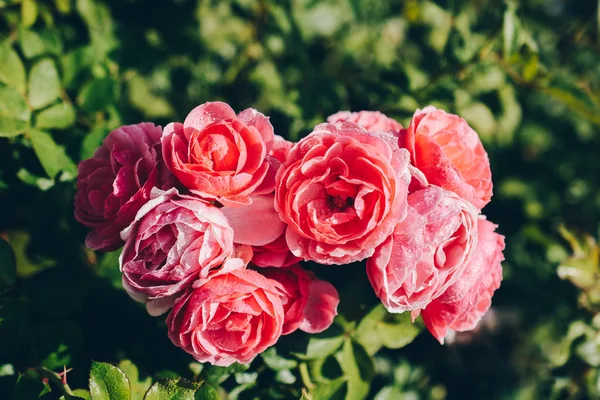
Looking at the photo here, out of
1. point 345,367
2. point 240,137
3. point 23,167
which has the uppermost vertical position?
point 240,137

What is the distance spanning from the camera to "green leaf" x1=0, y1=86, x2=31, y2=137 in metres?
1.24

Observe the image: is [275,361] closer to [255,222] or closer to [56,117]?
[255,222]

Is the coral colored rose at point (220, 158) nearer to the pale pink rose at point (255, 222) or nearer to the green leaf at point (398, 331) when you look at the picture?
the pale pink rose at point (255, 222)

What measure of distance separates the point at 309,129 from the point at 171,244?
0.69 metres

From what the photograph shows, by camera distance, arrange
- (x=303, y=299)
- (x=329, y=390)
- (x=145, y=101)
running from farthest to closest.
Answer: (x=145, y=101) < (x=329, y=390) < (x=303, y=299)

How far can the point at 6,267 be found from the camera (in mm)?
1229

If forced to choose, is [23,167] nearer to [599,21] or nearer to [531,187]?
[531,187]

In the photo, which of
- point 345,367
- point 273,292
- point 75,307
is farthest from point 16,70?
point 345,367

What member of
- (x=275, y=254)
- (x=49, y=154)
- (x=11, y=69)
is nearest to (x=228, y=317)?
(x=275, y=254)

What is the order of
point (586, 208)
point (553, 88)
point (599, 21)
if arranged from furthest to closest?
point (586, 208) → point (599, 21) → point (553, 88)

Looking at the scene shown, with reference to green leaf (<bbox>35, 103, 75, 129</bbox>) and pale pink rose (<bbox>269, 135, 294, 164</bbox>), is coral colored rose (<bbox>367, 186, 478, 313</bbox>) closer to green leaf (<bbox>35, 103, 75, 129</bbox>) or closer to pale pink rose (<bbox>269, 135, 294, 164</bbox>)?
pale pink rose (<bbox>269, 135, 294, 164</bbox>)

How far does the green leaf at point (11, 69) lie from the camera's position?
1.36 meters

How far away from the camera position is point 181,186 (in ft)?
3.44

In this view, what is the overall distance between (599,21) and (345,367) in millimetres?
1556
